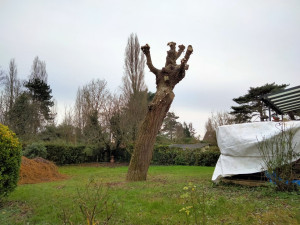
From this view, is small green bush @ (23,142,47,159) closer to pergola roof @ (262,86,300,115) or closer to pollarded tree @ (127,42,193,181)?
pollarded tree @ (127,42,193,181)

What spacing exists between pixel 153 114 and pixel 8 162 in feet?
14.3

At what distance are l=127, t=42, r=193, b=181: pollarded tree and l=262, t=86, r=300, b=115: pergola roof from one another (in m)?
3.63

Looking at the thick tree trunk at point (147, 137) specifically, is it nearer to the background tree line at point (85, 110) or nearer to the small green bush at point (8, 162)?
the small green bush at point (8, 162)

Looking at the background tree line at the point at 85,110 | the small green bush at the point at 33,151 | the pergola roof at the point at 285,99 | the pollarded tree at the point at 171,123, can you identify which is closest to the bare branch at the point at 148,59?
the pergola roof at the point at 285,99

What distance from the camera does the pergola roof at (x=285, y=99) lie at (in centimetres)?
780

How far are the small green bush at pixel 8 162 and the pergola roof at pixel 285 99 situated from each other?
843 centimetres

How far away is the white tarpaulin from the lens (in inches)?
221

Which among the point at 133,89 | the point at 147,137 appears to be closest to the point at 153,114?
the point at 147,137

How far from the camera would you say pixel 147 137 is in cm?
727

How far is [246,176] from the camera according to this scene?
6242mm

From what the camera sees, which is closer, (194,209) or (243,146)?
(194,209)

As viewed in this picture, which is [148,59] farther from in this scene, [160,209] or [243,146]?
[160,209]

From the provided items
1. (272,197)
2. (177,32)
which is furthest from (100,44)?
(272,197)

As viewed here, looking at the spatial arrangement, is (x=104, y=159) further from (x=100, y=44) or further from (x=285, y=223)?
(x=285, y=223)
